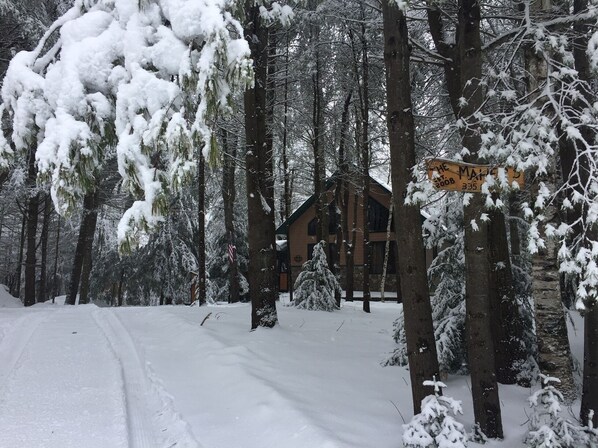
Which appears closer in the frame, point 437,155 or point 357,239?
point 437,155

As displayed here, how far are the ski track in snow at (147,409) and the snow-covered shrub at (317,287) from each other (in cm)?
619

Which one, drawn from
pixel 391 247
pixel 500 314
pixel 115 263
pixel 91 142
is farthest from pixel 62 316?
pixel 391 247

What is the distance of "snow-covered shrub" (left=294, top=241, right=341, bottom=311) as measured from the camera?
44.0ft

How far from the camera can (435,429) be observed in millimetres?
3678

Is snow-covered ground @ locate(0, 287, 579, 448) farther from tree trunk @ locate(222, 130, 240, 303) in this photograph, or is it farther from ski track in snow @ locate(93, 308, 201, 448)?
tree trunk @ locate(222, 130, 240, 303)

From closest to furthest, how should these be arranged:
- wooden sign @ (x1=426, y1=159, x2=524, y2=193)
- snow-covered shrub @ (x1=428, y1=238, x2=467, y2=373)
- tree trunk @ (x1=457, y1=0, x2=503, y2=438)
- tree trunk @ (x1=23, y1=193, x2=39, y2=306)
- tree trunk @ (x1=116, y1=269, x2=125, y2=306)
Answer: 1. wooden sign @ (x1=426, y1=159, x2=524, y2=193)
2. tree trunk @ (x1=457, y1=0, x2=503, y2=438)
3. snow-covered shrub @ (x1=428, y1=238, x2=467, y2=373)
4. tree trunk @ (x1=23, y1=193, x2=39, y2=306)
5. tree trunk @ (x1=116, y1=269, x2=125, y2=306)

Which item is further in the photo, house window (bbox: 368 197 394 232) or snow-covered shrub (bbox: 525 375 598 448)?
house window (bbox: 368 197 394 232)

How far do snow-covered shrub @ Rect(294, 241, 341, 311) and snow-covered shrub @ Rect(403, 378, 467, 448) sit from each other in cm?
960

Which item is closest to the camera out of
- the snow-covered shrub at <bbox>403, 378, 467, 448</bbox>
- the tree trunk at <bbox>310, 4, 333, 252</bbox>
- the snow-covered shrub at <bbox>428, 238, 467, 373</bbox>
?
the snow-covered shrub at <bbox>403, 378, 467, 448</bbox>

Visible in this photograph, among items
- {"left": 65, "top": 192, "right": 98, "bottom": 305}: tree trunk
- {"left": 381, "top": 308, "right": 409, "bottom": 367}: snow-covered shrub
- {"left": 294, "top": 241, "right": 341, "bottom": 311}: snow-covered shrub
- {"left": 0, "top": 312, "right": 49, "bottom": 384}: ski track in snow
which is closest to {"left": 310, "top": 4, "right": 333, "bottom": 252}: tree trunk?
{"left": 294, "top": 241, "right": 341, "bottom": 311}: snow-covered shrub

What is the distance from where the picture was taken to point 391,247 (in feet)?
88.9

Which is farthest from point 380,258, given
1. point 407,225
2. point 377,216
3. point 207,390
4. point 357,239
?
point 407,225

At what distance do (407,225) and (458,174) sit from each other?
0.64 meters

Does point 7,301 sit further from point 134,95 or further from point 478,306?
point 478,306
